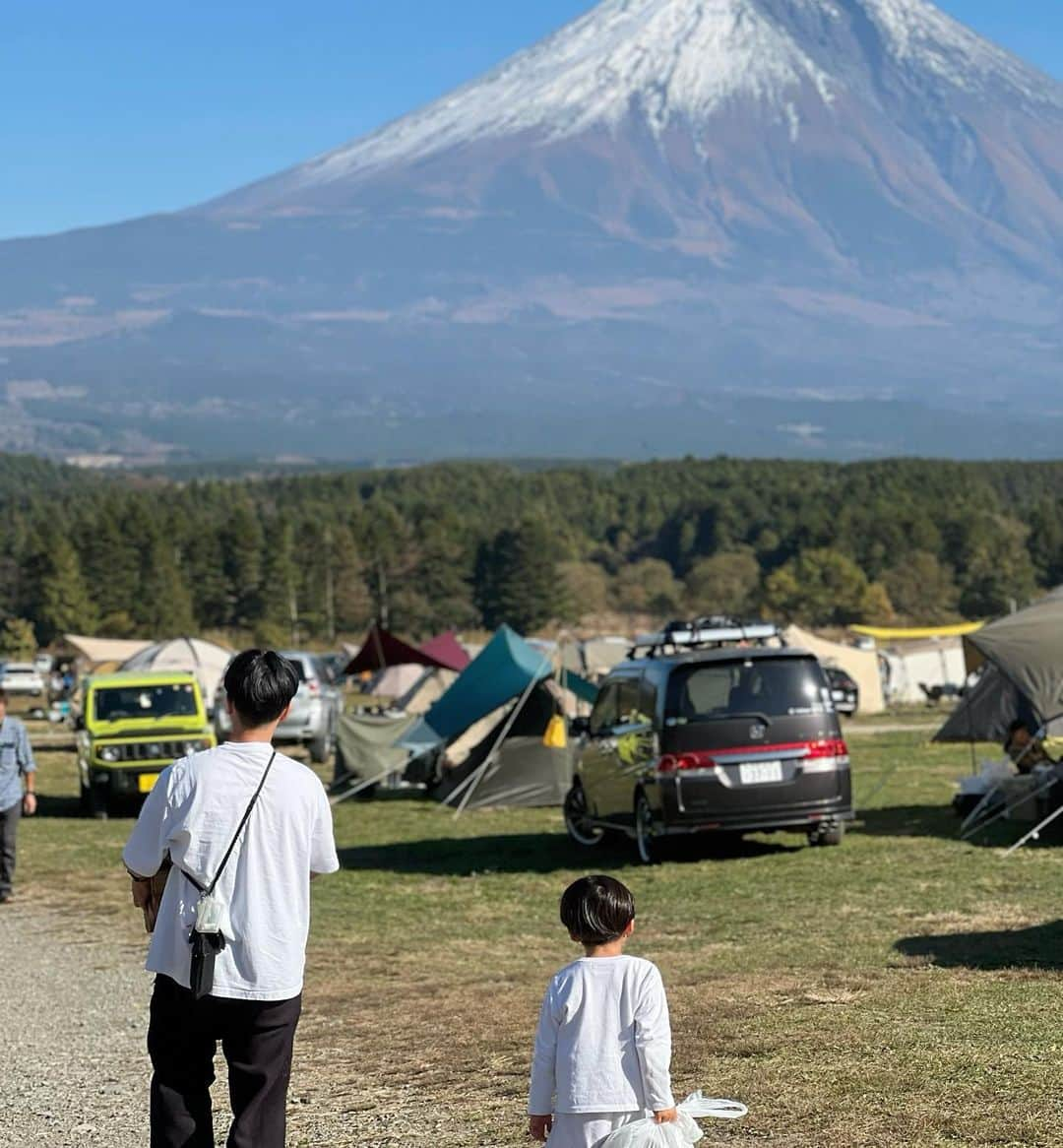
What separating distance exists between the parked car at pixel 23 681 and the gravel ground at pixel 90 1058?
175 ft

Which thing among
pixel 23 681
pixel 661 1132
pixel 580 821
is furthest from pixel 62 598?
pixel 661 1132

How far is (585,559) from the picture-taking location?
152 metres

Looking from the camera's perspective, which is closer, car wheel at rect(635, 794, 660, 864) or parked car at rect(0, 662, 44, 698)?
car wheel at rect(635, 794, 660, 864)

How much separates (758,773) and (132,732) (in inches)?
401

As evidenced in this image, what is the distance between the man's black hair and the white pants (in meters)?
1.36

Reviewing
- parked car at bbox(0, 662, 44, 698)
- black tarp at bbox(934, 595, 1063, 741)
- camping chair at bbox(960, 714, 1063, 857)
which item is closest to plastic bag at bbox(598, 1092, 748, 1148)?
camping chair at bbox(960, 714, 1063, 857)

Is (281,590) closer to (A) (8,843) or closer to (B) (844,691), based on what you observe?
(B) (844,691)

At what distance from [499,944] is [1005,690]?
10.6m

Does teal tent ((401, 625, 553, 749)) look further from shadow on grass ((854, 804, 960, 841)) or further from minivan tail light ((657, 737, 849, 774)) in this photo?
minivan tail light ((657, 737, 849, 774))

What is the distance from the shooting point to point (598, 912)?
203 inches

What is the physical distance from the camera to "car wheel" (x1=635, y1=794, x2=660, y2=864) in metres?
14.7

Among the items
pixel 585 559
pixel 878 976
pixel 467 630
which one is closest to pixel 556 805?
pixel 878 976

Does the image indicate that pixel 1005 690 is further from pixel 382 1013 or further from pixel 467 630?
pixel 467 630

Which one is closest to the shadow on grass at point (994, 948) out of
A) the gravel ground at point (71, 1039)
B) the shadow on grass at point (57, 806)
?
the gravel ground at point (71, 1039)
